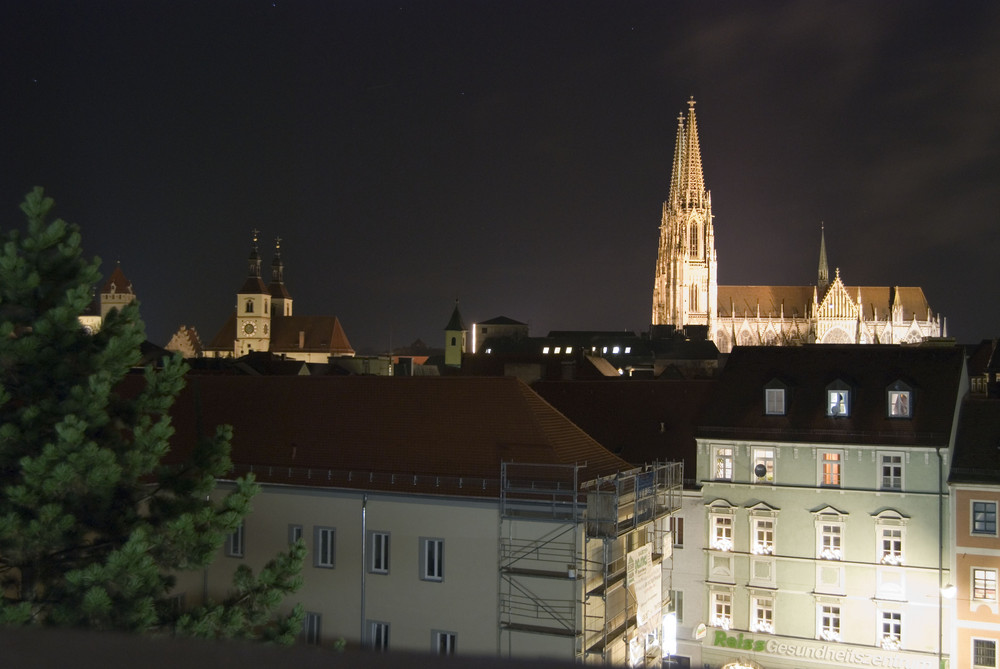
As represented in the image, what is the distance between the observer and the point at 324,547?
27016 millimetres

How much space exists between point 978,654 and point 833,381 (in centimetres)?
1013

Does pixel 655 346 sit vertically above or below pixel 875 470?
above

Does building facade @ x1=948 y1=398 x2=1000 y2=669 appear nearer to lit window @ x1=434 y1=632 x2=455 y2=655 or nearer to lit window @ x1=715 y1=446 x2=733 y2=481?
lit window @ x1=715 y1=446 x2=733 y2=481

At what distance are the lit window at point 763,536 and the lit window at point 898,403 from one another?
580 centimetres

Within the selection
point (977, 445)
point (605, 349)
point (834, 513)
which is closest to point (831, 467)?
point (834, 513)

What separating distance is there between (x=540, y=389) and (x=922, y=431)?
626 inches

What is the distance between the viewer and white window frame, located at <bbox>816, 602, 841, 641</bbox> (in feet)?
106

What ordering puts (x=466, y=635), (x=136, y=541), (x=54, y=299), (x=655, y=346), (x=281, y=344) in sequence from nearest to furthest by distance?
(x=136, y=541) < (x=54, y=299) < (x=466, y=635) < (x=655, y=346) < (x=281, y=344)

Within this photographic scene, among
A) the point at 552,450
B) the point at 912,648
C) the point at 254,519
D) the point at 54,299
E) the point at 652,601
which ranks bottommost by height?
the point at 912,648

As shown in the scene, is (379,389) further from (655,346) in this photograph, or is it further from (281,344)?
(281,344)

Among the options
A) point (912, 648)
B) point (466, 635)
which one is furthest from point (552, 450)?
point (912, 648)

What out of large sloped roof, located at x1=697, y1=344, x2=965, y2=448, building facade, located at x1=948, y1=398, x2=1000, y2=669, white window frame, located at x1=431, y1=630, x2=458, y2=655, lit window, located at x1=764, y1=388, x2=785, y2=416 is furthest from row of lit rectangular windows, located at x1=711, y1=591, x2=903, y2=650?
white window frame, located at x1=431, y1=630, x2=458, y2=655

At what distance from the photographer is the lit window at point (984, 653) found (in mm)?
30406

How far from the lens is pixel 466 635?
991 inches
